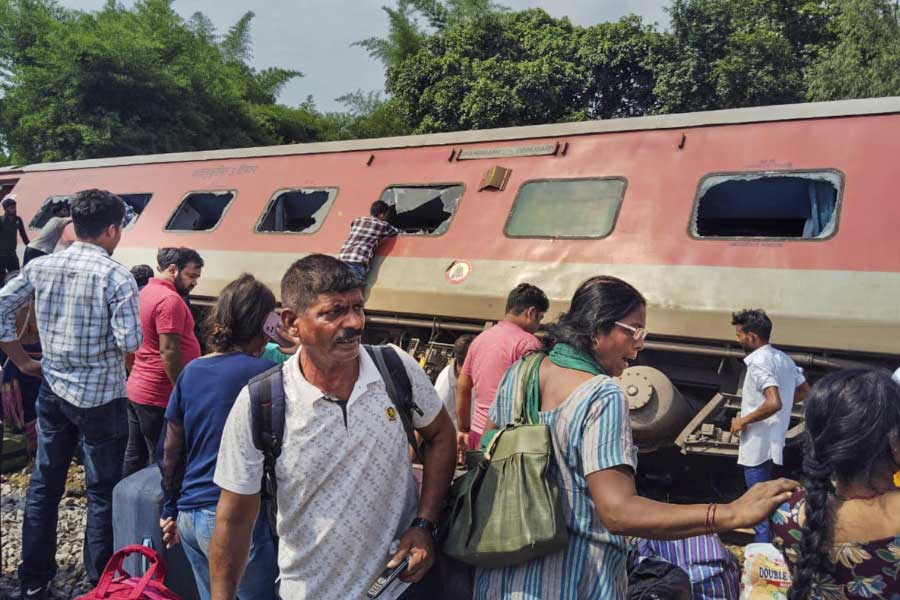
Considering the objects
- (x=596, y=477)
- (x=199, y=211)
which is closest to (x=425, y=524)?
(x=596, y=477)

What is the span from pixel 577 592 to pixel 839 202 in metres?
4.33

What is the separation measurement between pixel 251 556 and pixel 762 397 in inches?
138

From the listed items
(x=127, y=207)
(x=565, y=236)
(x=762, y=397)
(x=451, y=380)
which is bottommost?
(x=451, y=380)

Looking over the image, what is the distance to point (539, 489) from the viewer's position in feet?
6.73

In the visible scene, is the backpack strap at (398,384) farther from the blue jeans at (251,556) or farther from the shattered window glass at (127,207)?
the shattered window glass at (127,207)

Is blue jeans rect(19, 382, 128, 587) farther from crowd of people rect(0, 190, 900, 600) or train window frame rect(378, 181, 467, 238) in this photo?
train window frame rect(378, 181, 467, 238)

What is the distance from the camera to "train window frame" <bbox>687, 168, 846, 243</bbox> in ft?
17.3

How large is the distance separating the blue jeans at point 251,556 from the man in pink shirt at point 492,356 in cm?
189

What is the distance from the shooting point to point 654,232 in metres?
5.91

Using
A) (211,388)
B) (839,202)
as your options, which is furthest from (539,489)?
(839,202)

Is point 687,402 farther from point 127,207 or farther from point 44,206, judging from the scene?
point 44,206

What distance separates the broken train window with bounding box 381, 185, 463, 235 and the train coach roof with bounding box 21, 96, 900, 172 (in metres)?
0.50

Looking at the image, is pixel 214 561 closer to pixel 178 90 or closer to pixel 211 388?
pixel 211 388

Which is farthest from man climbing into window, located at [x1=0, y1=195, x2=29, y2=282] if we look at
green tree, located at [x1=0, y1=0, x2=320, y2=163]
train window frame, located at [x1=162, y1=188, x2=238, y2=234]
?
green tree, located at [x1=0, y1=0, x2=320, y2=163]
